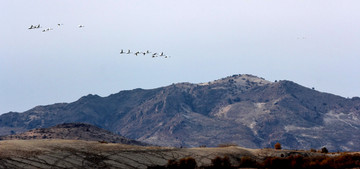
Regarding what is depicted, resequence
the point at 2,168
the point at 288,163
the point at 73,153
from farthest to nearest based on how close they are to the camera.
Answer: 1. the point at 288,163
2. the point at 73,153
3. the point at 2,168

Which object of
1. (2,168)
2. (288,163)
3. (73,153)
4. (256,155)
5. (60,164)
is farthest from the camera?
(256,155)

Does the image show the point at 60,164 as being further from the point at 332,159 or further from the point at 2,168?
the point at 332,159

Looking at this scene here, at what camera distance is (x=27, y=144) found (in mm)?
77688

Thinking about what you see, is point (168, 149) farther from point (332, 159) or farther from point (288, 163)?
point (332, 159)

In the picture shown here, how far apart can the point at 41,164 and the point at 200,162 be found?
22.0 meters

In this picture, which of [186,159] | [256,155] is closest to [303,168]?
[256,155]

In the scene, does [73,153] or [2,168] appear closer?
[2,168]

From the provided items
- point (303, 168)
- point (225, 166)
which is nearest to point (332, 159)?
point (303, 168)

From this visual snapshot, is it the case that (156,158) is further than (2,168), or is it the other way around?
(156,158)

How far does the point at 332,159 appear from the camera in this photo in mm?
85188

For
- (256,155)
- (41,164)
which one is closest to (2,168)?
→ (41,164)

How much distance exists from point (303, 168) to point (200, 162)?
1402 cm

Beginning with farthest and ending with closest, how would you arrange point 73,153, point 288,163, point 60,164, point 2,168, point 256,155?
point 256,155
point 288,163
point 73,153
point 60,164
point 2,168

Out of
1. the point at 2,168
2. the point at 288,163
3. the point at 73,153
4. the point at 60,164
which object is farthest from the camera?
the point at 288,163
